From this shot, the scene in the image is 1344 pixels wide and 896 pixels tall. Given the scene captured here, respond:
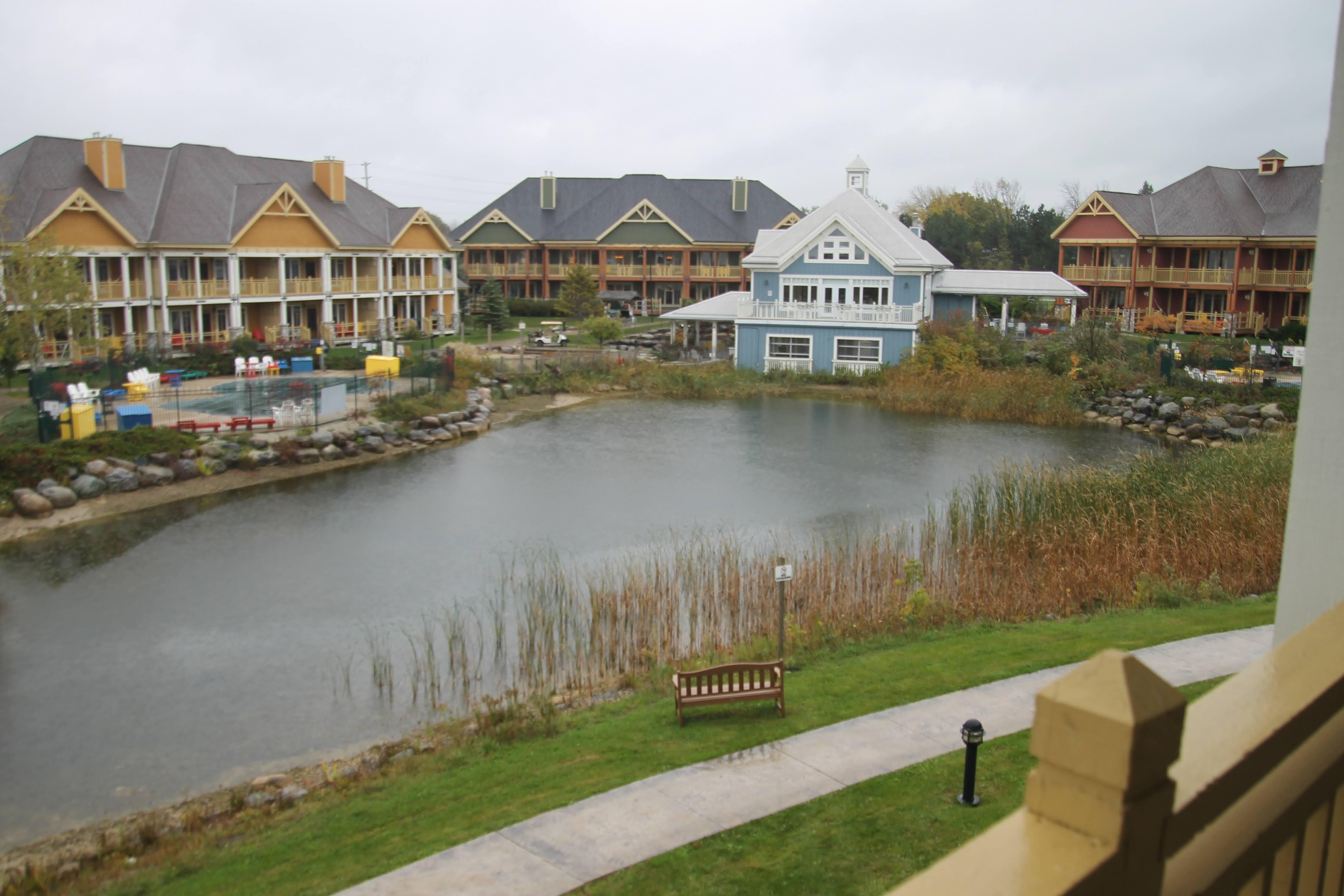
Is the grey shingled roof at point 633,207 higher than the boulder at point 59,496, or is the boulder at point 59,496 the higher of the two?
the grey shingled roof at point 633,207

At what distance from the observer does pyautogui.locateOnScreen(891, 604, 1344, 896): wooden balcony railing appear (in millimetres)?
1590

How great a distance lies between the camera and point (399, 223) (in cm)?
5159

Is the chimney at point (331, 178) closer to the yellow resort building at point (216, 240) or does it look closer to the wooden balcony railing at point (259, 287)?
the yellow resort building at point (216, 240)

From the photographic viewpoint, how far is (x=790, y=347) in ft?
145

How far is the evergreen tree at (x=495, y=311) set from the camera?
5419cm

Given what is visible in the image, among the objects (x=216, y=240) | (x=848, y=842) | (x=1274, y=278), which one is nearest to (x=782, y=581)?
(x=848, y=842)

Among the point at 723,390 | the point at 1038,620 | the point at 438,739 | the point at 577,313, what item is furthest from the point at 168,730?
the point at 577,313

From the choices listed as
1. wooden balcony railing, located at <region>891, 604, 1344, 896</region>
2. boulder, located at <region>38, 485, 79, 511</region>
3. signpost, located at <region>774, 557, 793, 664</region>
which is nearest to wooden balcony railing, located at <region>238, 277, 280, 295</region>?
boulder, located at <region>38, 485, 79, 511</region>

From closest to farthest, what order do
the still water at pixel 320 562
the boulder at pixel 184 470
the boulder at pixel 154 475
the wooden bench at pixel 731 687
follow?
the wooden bench at pixel 731 687, the still water at pixel 320 562, the boulder at pixel 154 475, the boulder at pixel 184 470

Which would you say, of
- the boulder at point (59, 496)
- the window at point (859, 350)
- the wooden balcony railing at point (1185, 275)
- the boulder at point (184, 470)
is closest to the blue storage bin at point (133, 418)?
the boulder at point (184, 470)

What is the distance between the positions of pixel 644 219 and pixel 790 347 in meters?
22.3

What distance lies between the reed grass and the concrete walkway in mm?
3039

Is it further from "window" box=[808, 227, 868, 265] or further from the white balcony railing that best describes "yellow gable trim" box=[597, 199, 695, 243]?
the white balcony railing

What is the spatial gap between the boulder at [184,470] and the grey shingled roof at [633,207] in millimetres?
Result: 40843
